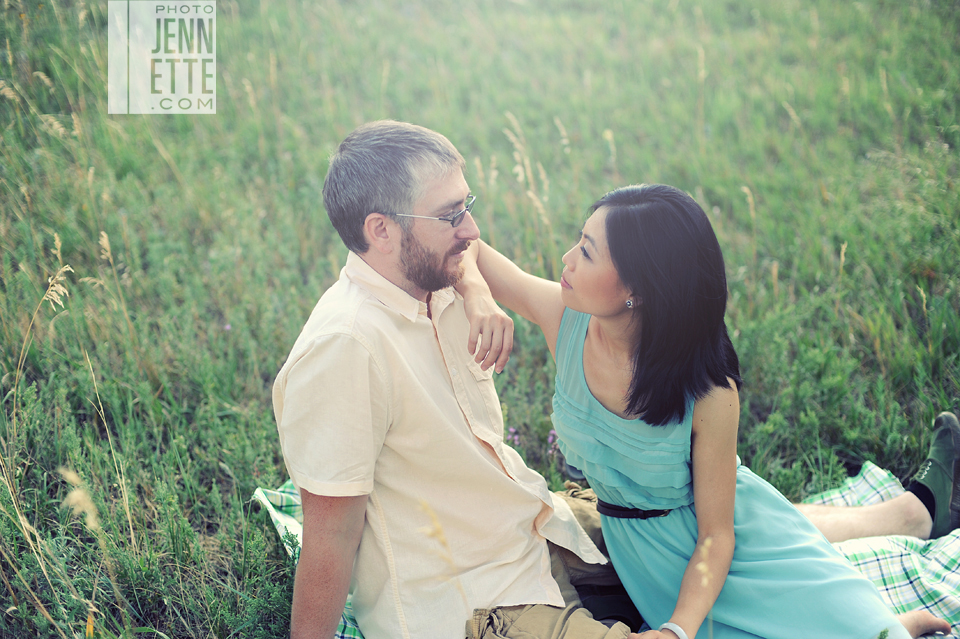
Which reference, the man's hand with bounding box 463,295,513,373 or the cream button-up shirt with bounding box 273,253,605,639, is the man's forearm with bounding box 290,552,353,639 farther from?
the man's hand with bounding box 463,295,513,373

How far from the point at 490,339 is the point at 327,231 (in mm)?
2849

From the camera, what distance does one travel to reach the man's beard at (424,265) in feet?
6.81

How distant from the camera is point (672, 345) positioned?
215 centimetres

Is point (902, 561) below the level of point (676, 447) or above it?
below

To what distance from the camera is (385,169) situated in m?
2.03

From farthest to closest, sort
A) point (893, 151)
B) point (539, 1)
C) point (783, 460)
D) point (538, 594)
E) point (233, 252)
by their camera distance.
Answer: point (539, 1) < point (893, 151) < point (233, 252) < point (783, 460) < point (538, 594)

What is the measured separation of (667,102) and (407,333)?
5164 millimetres

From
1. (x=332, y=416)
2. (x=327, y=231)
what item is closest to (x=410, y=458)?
(x=332, y=416)

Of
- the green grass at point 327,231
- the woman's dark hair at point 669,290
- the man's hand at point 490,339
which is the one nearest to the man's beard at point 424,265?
the man's hand at point 490,339

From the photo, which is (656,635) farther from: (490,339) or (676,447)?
(490,339)

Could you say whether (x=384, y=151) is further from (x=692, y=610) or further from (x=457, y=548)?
(x=692, y=610)

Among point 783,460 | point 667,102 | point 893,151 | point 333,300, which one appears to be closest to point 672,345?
point 333,300

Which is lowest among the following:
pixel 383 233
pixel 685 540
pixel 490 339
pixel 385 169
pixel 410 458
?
pixel 685 540

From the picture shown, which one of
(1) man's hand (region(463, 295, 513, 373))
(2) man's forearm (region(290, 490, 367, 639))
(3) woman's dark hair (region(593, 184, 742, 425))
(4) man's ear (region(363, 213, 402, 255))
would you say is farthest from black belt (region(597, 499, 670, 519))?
(4) man's ear (region(363, 213, 402, 255))
